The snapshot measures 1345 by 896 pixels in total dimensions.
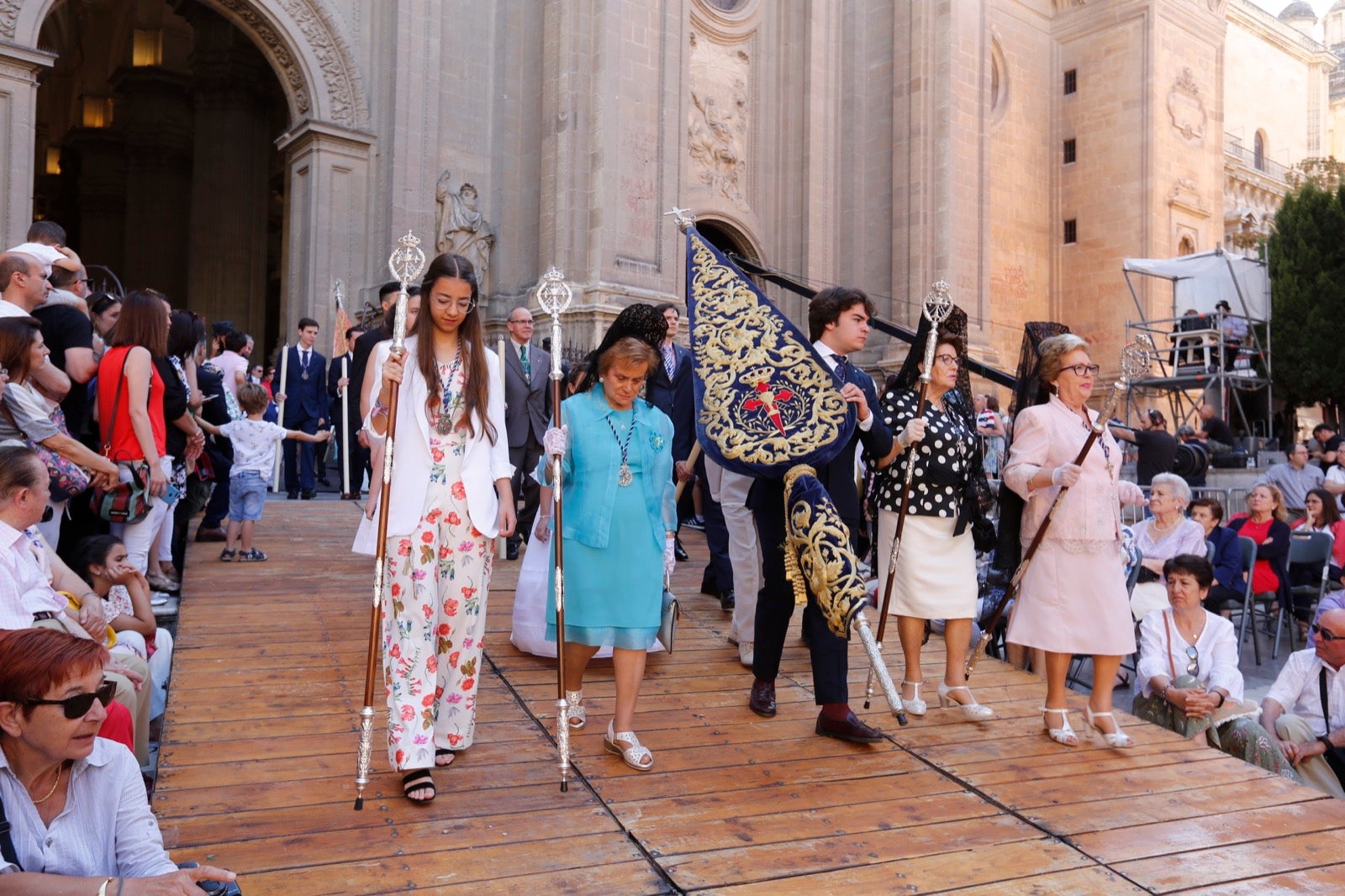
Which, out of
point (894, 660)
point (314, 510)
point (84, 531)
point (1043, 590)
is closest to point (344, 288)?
point (314, 510)

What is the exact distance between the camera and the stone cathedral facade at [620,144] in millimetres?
14922

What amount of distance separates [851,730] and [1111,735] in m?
1.24

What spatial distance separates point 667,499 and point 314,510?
662cm

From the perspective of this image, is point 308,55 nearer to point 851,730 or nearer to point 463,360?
point 463,360

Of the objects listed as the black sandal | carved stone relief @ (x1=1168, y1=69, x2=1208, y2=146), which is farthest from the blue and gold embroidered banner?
carved stone relief @ (x1=1168, y1=69, x2=1208, y2=146)

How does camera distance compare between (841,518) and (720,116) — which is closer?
(841,518)

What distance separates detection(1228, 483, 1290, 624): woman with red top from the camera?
29.6ft

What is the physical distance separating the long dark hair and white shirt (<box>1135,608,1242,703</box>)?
12.6 ft

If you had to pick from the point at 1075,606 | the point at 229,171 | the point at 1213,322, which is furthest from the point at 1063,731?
the point at 229,171

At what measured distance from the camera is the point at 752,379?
4812mm

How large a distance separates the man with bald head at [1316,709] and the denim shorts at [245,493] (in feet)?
21.7

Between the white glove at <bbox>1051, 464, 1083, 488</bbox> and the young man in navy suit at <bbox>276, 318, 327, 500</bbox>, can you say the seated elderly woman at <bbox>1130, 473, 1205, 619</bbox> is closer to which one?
the white glove at <bbox>1051, 464, 1083, 488</bbox>

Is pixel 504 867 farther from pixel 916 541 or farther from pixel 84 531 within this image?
pixel 84 531

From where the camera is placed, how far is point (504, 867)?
3236 millimetres
